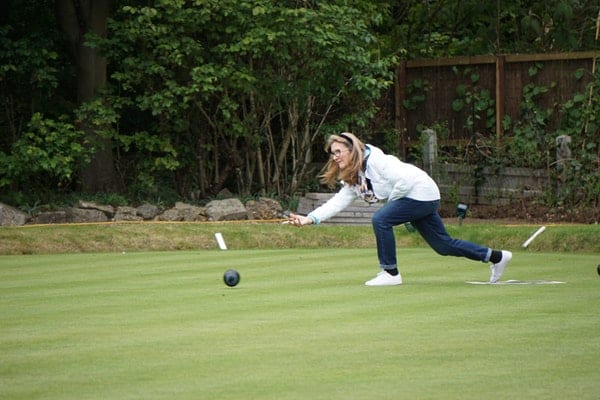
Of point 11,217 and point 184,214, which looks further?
point 184,214

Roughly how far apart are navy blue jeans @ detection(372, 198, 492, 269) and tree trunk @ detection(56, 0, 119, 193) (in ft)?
31.8

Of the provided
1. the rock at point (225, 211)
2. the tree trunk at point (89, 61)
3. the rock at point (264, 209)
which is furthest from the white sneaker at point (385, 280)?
the tree trunk at point (89, 61)

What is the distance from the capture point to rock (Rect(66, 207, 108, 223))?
57.8 feet

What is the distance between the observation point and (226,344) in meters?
7.38

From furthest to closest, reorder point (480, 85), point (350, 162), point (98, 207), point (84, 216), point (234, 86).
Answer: point (480, 85) < point (234, 86) < point (98, 207) < point (84, 216) < point (350, 162)

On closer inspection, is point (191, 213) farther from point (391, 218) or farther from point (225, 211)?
point (391, 218)

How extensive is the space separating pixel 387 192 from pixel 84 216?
798 centimetres

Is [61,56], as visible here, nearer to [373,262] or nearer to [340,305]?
[373,262]

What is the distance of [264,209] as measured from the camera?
1803cm

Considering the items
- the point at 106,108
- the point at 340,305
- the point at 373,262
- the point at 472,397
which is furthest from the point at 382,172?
the point at 106,108

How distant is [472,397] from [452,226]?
32.6 feet

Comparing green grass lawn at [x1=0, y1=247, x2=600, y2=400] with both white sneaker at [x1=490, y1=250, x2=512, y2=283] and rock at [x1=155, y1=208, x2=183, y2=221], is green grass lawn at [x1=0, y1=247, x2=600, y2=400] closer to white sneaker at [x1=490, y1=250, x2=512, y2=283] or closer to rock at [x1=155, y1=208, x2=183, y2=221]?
white sneaker at [x1=490, y1=250, x2=512, y2=283]

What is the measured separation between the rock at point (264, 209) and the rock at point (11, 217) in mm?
3080

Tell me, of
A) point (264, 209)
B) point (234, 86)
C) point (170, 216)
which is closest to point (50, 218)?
point (170, 216)
